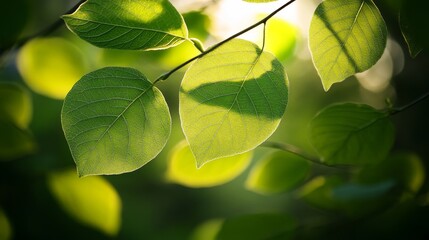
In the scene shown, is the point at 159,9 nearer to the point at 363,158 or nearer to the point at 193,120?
the point at 193,120

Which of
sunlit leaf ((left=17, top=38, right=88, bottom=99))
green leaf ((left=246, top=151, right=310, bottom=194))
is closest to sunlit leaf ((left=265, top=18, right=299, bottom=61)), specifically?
green leaf ((left=246, top=151, right=310, bottom=194))

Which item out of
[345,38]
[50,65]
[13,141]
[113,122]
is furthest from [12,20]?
[345,38]

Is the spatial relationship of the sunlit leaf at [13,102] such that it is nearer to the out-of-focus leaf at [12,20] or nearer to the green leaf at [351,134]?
the out-of-focus leaf at [12,20]

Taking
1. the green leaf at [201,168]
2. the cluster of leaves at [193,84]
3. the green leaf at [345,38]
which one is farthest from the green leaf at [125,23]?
the green leaf at [201,168]

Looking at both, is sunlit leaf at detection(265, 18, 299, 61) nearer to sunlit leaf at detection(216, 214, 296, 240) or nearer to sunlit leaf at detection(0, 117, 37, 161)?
sunlit leaf at detection(216, 214, 296, 240)

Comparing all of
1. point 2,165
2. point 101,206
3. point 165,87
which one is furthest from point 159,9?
point 165,87

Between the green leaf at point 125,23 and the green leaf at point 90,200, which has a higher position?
the green leaf at point 125,23

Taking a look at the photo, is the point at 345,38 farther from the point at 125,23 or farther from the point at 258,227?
the point at 258,227
